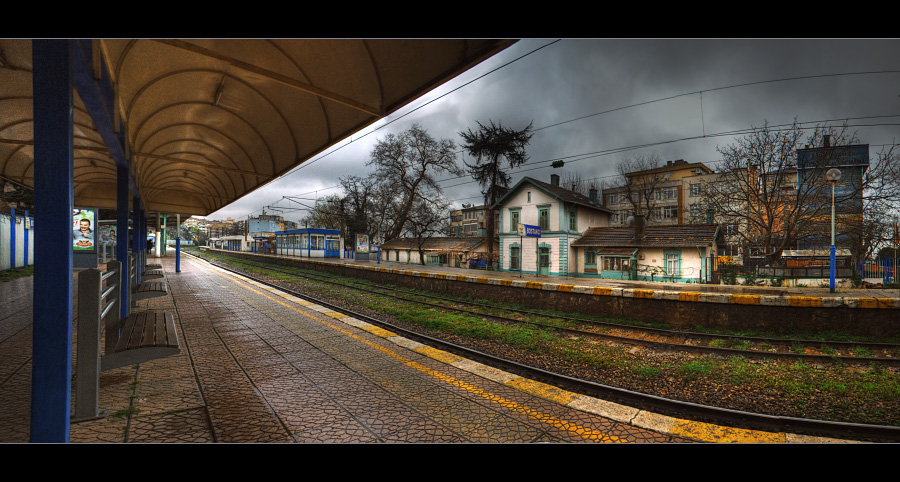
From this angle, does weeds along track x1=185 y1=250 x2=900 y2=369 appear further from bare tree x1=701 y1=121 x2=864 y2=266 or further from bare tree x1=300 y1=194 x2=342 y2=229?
bare tree x1=300 y1=194 x2=342 y2=229

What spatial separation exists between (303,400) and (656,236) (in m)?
23.7

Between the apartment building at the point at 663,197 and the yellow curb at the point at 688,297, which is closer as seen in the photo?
the yellow curb at the point at 688,297

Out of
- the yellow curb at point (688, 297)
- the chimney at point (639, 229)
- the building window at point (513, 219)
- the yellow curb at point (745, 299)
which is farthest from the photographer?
the building window at point (513, 219)

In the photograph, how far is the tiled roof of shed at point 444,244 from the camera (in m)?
33.8

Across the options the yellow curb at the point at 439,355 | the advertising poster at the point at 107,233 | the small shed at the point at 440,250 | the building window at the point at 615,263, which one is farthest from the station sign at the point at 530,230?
the advertising poster at the point at 107,233

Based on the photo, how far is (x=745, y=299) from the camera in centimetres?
867

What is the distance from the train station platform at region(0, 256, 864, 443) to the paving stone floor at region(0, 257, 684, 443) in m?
0.01

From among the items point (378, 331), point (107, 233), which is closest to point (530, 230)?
point (378, 331)

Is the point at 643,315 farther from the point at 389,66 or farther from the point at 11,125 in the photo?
the point at 11,125

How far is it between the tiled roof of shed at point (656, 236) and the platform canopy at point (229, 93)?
20935 mm

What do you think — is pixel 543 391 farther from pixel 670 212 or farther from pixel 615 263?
pixel 670 212

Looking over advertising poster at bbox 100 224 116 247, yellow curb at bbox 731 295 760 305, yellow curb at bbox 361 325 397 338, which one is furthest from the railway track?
advertising poster at bbox 100 224 116 247

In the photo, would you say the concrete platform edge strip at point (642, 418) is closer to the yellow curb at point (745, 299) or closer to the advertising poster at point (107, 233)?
the yellow curb at point (745, 299)

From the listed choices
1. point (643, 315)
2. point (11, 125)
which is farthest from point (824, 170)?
point (11, 125)
